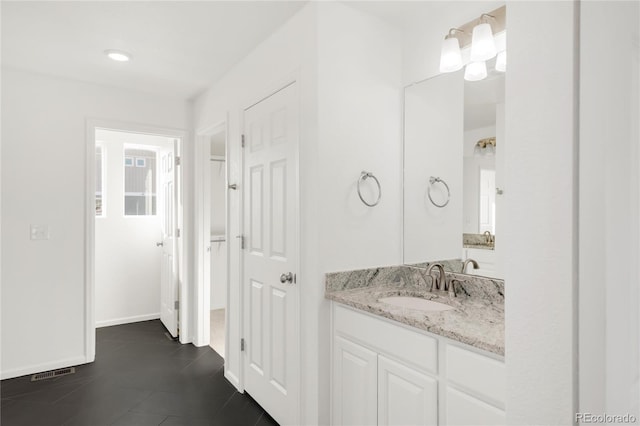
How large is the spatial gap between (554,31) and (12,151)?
11.8 feet

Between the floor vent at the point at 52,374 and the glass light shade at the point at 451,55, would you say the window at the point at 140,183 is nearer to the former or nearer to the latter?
the floor vent at the point at 52,374

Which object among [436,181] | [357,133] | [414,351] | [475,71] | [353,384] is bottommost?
[353,384]

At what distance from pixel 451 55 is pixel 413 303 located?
129cm

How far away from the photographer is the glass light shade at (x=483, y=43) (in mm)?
1741

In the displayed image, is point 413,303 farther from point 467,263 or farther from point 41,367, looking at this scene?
point 41,367

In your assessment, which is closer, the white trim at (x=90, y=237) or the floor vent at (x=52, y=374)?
the floor vent at (x=52, y=374)

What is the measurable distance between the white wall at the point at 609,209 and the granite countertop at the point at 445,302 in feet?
1.82

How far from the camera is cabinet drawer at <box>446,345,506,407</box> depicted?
46.7 inches

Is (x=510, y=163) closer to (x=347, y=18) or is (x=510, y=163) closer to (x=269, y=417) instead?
(x=347, y=18)

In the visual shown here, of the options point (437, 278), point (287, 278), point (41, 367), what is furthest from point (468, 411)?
point (41, 367)

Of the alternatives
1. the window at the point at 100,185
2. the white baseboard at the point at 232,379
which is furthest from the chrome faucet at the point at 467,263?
the window at the point at 100,185

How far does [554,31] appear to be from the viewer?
689mm

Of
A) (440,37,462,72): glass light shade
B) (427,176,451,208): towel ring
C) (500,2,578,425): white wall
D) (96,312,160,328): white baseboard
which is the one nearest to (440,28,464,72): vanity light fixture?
(440,37,462,72): glass light shade

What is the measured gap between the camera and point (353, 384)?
177 cm
